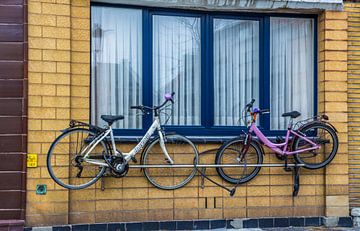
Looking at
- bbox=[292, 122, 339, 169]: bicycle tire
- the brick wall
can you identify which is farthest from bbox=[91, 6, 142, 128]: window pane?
bbox=[292, 122, 339, 169]: bicycle tire

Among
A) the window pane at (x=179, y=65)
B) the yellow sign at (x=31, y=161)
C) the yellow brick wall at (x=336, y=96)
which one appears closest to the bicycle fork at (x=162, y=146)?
the window pane at (x=179, y=65)

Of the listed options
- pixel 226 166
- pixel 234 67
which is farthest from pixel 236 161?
pixel 234 67

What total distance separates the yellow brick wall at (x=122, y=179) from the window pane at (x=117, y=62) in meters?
0.30

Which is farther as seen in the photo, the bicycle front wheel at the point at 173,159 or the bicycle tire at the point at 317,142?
the bicycle tire at the point at 317,142

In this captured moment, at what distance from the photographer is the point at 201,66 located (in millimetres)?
7551

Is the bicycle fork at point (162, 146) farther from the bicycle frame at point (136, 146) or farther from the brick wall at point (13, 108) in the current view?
the brick wall at point (13, 108)

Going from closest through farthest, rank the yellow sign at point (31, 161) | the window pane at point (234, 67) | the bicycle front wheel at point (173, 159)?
1. the yellow sign at point (31, 161)
2. the bicycle front wheel at point (173, 159)
3. the window pane at point (234, 67)

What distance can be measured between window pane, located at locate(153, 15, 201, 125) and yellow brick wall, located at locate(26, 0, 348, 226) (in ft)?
2.28

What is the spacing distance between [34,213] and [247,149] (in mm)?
3176

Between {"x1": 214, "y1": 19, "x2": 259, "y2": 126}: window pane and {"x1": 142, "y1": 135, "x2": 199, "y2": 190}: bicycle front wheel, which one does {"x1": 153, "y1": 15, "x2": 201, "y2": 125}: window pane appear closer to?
{"x1": 214, "y1": 19, "x2": 259, "y2": 126}: window pane

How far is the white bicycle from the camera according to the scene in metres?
6.55

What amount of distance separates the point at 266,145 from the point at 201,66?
159 centimetres

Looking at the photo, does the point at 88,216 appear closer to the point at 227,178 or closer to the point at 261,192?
the point at 227,178

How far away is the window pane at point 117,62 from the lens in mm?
7203
